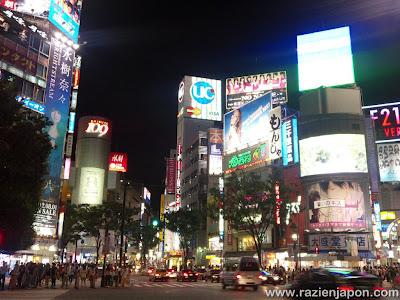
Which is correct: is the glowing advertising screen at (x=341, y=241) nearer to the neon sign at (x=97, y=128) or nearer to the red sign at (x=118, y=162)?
the neon sign at (x=97, y=128)

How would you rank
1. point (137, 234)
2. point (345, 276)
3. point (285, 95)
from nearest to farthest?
point (345, 276) < point (285, 95) < point (137, 234)

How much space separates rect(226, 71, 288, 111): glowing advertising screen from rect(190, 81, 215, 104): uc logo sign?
27936 mm

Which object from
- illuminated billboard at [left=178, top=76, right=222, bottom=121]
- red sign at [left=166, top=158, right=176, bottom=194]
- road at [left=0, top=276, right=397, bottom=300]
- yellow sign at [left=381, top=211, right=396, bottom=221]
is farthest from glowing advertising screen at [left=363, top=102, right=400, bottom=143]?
red sign at [left=166, top=158, right=176, bottom=194]

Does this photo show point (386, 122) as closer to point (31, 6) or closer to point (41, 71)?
point (41, 71)

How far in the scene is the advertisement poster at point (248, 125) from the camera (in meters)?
68.0

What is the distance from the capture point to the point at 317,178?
2254 inches

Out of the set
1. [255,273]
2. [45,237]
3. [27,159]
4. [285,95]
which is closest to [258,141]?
[285,95]

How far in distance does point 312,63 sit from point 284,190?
75.3 ft

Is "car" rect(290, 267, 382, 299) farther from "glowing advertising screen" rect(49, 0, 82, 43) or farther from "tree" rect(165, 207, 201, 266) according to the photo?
"glowing advertising screen" rect(49, 0, 82, 43)

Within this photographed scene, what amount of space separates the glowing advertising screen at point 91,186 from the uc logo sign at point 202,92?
2924 cm

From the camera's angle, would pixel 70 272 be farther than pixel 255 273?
Yes

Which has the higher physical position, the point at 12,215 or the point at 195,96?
the point at 195,96

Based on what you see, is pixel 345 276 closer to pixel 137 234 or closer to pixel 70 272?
pixel 70 272

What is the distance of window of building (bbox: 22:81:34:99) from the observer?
62.9m
